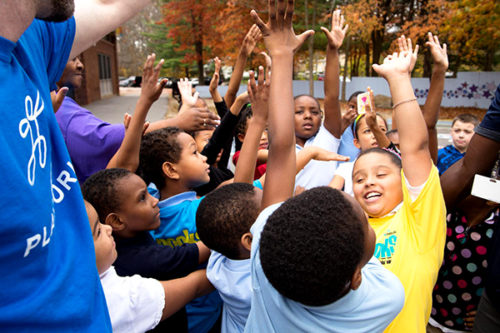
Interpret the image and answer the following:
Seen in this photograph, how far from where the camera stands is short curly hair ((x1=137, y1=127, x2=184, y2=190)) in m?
2.22

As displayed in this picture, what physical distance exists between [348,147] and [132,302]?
2901mm

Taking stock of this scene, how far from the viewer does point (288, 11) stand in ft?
4.93

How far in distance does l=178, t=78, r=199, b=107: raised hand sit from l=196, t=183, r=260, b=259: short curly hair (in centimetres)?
129

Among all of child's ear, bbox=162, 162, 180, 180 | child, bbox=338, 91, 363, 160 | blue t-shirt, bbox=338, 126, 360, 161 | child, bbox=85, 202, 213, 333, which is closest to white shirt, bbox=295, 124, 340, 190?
child, bbox=338, 91, 363, 160

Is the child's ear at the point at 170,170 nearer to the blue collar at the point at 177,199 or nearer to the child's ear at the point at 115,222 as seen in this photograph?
the blue collar at the point at 177,199

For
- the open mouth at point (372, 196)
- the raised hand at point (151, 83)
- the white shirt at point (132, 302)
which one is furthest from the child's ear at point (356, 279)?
the raised hand at point (151, 83)

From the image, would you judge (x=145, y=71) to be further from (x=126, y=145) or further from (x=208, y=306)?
(x=208, y=306)

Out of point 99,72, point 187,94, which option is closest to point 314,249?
point 187,94

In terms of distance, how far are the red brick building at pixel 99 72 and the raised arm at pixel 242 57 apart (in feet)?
51.2

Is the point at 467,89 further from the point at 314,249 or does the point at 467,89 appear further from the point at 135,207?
the point at 314,249

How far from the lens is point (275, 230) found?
106cm

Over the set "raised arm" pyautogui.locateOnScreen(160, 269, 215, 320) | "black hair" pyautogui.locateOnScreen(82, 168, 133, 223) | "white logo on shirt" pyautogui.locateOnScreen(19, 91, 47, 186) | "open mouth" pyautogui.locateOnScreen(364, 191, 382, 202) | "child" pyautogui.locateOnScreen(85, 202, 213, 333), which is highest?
"white logo on shirt" pyautogui.locateOnScreen(19, 91, 47, 186)

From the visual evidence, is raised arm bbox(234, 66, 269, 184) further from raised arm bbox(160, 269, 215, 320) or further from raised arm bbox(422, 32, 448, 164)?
raised arm bbox(422, 32, 448, 164)

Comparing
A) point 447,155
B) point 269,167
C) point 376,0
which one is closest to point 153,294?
point 269,167
